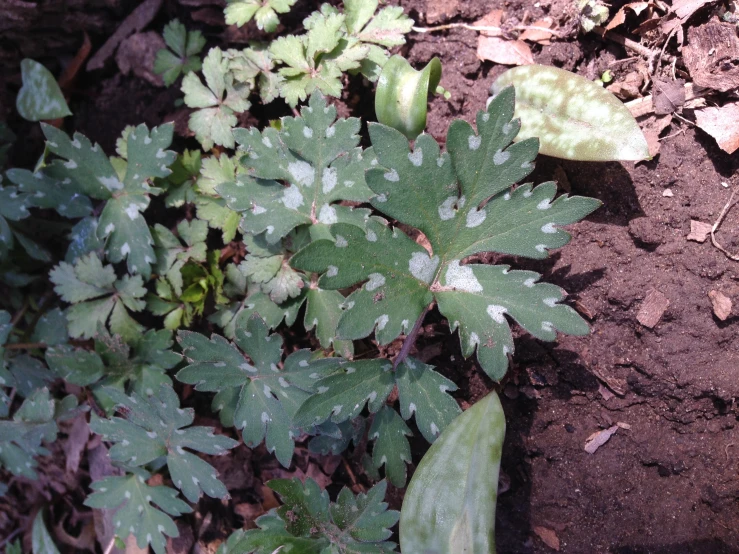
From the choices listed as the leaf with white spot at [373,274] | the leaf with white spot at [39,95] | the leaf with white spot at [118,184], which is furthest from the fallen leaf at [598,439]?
the leaf with white spot at [39,95]

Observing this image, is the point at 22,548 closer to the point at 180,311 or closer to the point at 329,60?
the point at 180,311

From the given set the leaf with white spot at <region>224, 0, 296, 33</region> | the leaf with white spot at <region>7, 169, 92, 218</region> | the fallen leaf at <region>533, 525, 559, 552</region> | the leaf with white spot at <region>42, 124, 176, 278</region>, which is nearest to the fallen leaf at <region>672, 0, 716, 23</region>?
the leaf with white spot at <region>224, 0, 296, 33</region>

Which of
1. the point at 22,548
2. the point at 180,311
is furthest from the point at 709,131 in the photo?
the point at 22,548

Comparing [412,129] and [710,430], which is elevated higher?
[412,129]

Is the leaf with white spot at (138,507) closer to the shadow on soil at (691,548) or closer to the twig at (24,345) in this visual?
the twig at (24,345)

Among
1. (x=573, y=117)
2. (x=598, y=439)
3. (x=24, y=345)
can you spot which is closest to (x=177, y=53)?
(x=24, y=345)

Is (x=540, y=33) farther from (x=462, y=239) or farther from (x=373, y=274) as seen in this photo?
(x=373, y=274)
